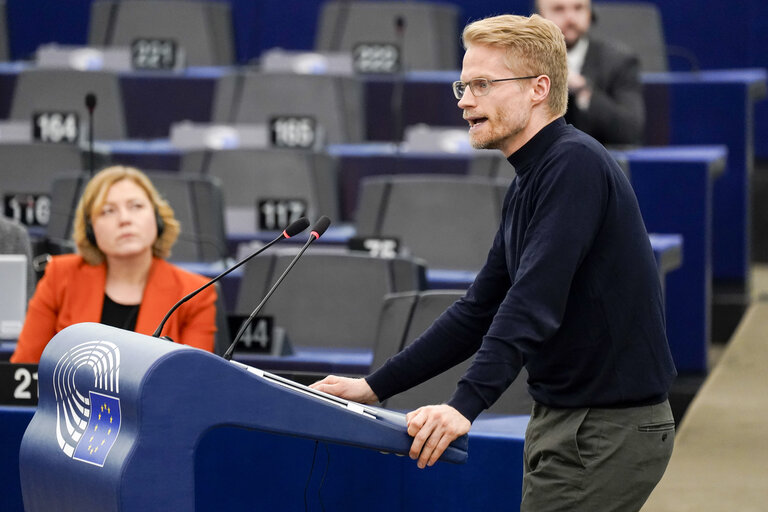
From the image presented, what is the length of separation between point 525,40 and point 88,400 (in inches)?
29.5

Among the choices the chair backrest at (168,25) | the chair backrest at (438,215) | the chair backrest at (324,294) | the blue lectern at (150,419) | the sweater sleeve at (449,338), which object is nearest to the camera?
the blue lectern at (150,419)

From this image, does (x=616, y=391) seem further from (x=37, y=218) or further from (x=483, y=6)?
(x=483, y=6)

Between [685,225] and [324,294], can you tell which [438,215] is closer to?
[324,294]

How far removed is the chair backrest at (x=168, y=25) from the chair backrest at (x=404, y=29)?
53 centimetres

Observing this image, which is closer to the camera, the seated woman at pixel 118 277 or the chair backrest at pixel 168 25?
the seated woman at pixel 118 277

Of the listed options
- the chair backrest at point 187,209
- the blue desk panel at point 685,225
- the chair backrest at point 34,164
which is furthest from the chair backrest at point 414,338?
the chair backrest at point 34,164

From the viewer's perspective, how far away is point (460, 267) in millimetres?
4340

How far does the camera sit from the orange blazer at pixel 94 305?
322cm

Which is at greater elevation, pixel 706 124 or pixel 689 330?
pixel 706 124

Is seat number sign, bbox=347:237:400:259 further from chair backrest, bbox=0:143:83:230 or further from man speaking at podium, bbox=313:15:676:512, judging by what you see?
man speaking at podium, bbox=313:15:676:512

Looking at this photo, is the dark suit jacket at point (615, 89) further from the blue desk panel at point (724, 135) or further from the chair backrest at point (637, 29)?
the chair backrest at point (637, 29)

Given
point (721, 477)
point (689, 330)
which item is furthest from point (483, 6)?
point (721, 477)

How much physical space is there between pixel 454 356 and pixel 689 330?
114 inches

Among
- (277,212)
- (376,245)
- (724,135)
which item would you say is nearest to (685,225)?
(724,135)
